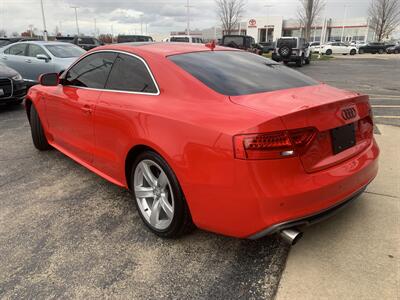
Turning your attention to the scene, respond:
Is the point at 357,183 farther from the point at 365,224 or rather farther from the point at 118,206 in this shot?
the point at 118,206

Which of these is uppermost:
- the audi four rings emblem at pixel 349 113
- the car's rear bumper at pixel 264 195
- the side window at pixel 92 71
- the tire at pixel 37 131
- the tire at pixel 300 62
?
the side window at pixel 92 71

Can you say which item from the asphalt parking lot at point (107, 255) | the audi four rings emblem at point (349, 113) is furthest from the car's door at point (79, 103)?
the audi four rings emblem at point (349, 113)

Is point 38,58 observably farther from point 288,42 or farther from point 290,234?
point 288,42

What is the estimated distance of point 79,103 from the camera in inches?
151

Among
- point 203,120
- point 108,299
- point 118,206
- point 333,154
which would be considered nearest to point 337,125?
point 333,154

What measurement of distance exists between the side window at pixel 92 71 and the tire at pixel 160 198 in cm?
106

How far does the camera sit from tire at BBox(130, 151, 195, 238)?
2.77 metres

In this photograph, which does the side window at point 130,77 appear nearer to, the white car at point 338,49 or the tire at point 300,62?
the tire at point 300,62

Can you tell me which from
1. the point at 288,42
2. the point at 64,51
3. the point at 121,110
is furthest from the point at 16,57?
the point at 288,42

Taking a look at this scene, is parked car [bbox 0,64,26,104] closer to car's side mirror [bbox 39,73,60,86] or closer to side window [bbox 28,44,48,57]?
side window [bbox 28,44,48,57]

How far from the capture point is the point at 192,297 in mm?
2412

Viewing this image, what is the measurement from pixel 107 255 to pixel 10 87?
265 inches

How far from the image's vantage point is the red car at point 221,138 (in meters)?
2.31

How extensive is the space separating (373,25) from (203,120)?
246ft
